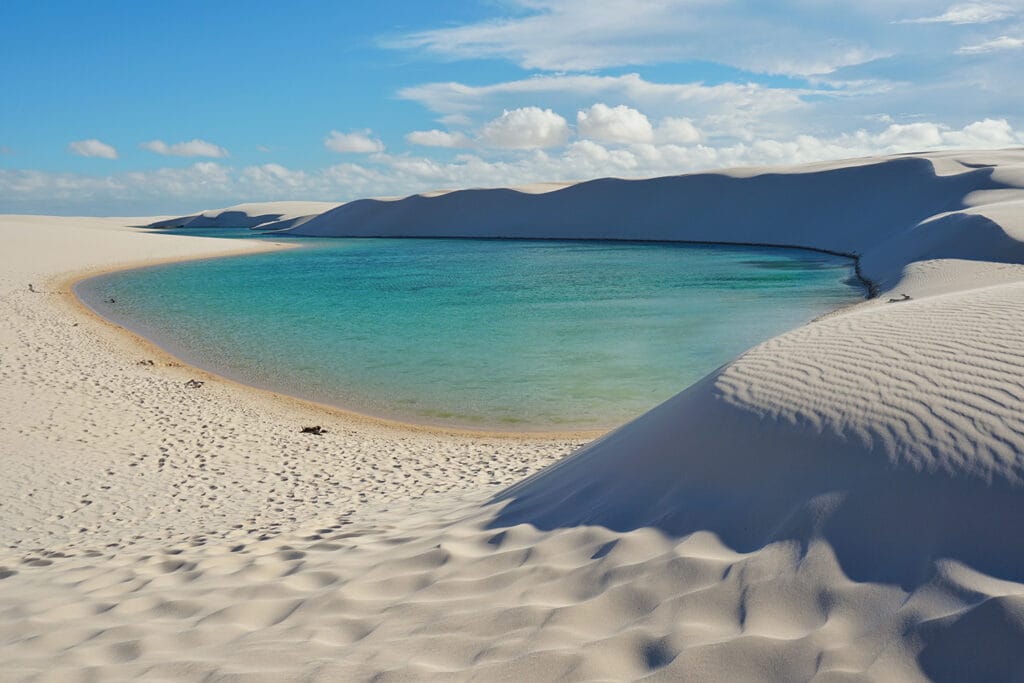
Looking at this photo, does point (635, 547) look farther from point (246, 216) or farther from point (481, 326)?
point (246, 216)

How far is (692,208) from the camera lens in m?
62.1

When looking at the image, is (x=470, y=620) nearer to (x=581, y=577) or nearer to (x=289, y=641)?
(x=581, y=577)

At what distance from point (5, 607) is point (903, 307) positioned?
21.2 feet

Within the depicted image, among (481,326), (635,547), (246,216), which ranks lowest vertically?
(481,326)

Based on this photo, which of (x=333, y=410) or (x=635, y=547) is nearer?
(x=635, y=547)

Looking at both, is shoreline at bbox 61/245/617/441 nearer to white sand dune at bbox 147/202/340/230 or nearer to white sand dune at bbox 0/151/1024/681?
white sand dune at bbox 0/151/1024/681

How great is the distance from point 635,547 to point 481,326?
1587 centimetres

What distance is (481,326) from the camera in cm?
1909

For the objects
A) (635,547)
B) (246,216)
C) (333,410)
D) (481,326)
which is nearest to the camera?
(635,547)

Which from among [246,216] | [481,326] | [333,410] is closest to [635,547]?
[333,410]

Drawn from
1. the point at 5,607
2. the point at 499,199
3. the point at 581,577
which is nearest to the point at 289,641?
the point at 581,577

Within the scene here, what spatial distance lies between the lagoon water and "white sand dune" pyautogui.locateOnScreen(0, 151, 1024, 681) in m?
4.64

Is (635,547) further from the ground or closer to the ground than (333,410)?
further from the ground

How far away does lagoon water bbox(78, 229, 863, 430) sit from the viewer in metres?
12.1
